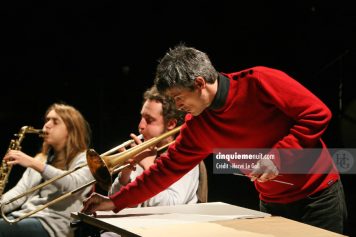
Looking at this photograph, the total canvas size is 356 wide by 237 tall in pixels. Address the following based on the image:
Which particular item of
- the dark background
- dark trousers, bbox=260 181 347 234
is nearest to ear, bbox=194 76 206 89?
dark trousers, bbox=260 181 347 234

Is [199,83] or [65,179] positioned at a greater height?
[199,83]

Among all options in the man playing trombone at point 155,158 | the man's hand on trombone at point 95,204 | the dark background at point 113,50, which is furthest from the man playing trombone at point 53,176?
the dark background at point 113,50

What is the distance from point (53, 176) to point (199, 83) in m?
1.37

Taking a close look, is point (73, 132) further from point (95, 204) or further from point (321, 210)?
point (321, 210)

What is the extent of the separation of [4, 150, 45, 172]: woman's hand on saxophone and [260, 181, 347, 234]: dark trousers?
1.59 meters

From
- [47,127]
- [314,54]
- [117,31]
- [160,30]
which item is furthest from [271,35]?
[47,127]

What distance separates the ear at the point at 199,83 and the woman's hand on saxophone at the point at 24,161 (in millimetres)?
1391

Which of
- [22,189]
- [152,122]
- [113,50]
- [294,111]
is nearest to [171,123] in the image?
[152,122]

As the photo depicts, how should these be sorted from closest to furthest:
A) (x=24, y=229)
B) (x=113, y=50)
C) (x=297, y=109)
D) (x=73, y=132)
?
1. (x=297, y=109)
2. (x=24, y=229)
3. (x=73, y=132)
4. (x=113, y=50)

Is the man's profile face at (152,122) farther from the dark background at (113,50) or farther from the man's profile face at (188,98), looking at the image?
the dark background at (113,50)

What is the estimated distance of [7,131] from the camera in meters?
4.17

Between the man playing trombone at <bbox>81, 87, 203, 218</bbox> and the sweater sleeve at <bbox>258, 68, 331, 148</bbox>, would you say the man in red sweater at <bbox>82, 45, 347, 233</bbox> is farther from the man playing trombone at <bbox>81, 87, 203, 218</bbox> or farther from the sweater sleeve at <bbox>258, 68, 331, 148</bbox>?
the man playing trombone at <bbox>81, 87, 203, 218</bbox>

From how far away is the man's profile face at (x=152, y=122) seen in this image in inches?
96.3

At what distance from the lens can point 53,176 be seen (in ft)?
9.12
